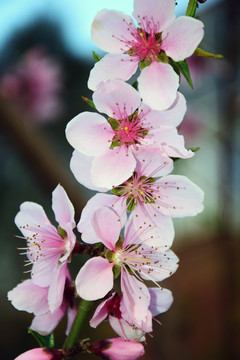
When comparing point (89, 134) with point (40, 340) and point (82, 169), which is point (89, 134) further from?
point (40, 340)

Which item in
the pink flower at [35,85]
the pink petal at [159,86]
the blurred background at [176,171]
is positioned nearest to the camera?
the pink petal at [159,86]

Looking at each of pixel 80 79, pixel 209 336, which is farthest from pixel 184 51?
pixel 80 79

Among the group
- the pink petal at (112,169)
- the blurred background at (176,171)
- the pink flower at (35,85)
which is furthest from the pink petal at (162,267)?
the pink flower at (35,85)

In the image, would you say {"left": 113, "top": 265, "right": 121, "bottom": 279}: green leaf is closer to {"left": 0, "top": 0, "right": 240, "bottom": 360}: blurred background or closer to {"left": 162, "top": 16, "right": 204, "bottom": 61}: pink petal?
{"left": 162, "top": 16, "right": 204, "bottom": 61}: pink petal

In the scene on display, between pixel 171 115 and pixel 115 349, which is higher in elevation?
pixel 171 115

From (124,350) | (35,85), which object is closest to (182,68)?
(124,350)

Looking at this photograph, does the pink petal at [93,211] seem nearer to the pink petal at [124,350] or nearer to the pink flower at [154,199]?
the pink flower at [154,199]

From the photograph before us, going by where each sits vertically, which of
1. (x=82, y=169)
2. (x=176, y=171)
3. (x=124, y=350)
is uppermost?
(x=82, y=169)
